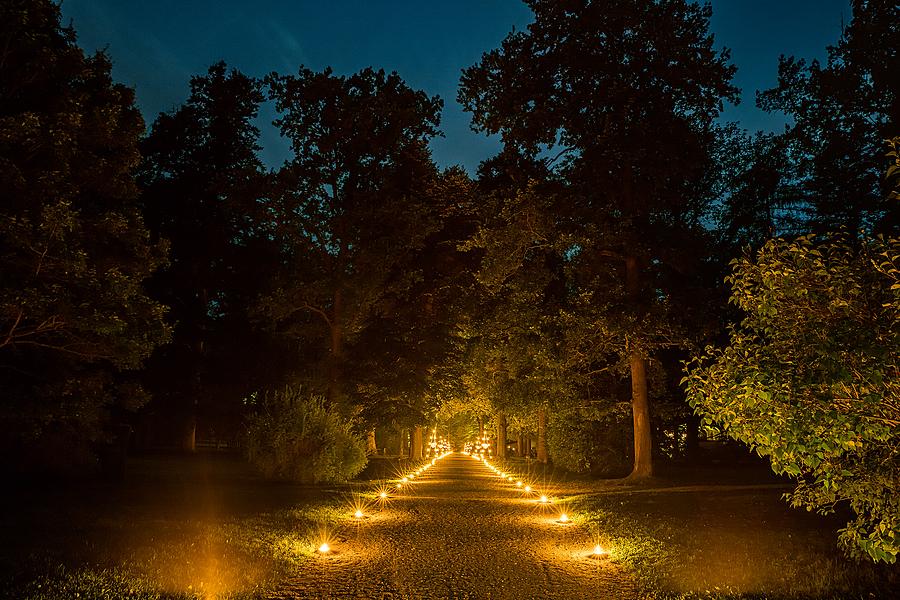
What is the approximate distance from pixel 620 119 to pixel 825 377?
15.9m

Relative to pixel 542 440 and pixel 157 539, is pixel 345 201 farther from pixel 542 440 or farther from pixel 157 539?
pixel 157 539

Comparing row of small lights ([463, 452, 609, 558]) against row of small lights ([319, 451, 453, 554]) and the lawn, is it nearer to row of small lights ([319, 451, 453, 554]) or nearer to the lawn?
the lawn

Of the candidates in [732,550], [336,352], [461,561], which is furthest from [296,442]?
[732,550]

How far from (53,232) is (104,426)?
9.82m

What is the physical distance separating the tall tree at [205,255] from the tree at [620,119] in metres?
20.7

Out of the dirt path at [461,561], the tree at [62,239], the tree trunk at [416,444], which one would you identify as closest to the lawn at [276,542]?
the dirt path at [461,561]

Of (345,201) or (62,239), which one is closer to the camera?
(62,239)

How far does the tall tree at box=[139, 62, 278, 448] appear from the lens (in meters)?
38.2

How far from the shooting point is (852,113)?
817 inches

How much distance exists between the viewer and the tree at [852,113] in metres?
18.3

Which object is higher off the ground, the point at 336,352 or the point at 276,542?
the point at 336,352

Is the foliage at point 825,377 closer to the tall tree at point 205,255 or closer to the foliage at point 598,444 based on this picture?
the foliage at point 598,444

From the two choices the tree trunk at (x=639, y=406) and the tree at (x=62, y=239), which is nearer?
the tree at (x=62, y=239)

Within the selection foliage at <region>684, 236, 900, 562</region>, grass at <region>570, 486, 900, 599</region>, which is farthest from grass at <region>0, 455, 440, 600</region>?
foliage at <region>684, 236, 900, 562</region>
